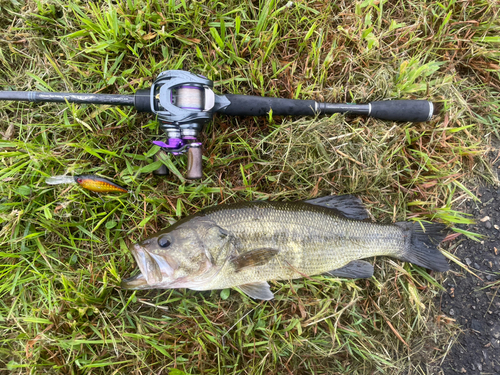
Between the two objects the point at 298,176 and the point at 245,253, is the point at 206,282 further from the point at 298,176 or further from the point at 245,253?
the point at 298,176

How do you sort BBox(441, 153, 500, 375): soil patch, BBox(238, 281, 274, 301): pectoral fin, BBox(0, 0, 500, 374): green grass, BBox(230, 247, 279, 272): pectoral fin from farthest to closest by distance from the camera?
BBox(441, 153, 500, 375): soil patch, BBox(0, 0, 500, 374): green grass, BBox(238, 281, 274, 301): pectoral fin, BBox(230, 247, 279, 272): pectoral fin

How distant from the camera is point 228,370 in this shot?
9.21ft

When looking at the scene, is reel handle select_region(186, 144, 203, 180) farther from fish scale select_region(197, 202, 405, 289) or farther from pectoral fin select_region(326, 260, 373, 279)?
pectoral fin select_region(326, 260, 373, 279)

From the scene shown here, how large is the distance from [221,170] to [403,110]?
189 cm

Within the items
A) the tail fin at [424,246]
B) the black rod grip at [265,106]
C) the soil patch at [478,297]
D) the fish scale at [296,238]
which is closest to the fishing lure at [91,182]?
the fish scale at [296,238]

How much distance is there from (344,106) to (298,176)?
80 centimetres

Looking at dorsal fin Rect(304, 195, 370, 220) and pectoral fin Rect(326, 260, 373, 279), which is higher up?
dorsal fin Rect(304, 195, 370, 220)

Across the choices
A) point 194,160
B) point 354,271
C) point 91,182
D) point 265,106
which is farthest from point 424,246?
point 91,182

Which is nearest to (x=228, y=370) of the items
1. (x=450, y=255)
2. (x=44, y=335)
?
(x=44, y=335)

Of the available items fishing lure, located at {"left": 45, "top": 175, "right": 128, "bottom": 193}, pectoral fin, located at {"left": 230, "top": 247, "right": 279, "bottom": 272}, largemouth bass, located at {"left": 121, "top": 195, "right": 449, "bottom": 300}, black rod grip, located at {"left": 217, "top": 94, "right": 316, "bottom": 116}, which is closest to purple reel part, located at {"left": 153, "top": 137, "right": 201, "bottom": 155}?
black rod grip, located at {"left": 217, "top": 94, "right": 316, "bottom": 116}

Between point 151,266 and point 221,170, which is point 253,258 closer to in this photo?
point 151,266

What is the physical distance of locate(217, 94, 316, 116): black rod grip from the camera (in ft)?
8.84

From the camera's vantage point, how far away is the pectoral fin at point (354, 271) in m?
2.79

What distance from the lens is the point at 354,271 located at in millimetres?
2799
